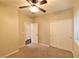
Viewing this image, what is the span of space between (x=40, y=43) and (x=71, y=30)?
301 centimetres

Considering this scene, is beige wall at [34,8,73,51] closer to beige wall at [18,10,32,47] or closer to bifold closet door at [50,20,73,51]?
bifold closet door at [50,20,73,51]

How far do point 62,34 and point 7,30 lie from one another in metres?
3.14

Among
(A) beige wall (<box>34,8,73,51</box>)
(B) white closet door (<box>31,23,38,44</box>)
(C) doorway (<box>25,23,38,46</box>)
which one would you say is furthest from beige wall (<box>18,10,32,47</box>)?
(A) beige wall (<box>34,8,73,51</box>)

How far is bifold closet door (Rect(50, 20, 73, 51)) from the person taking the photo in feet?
15.3

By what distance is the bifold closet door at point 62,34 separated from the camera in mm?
4672

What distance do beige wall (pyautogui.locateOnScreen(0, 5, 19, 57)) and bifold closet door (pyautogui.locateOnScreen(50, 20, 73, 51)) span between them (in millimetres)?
2566

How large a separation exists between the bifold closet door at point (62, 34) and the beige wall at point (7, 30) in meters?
2.57

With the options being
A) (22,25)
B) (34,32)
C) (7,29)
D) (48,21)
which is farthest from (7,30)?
(34,32)

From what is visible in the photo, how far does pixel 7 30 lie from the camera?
3941 mm

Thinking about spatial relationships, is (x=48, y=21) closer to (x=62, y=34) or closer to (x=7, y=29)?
(x=62, y=34)

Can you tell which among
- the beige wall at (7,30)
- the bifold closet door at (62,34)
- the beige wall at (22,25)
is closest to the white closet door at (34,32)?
the beige wall at (22,25)

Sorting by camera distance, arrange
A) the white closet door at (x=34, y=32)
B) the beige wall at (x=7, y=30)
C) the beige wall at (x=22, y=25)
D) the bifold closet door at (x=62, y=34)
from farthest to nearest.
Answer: the white closet door at (x=34, y=32), the beige wall at (x=22, y=25), the bifold closet door at (x=62, y=34), the beige wall at (x=7, y=30)

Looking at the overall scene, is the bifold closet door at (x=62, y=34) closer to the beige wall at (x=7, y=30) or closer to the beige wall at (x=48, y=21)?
the beige wall at (x=48, y=21)

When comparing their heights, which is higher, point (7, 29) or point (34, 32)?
point (7, 29)
